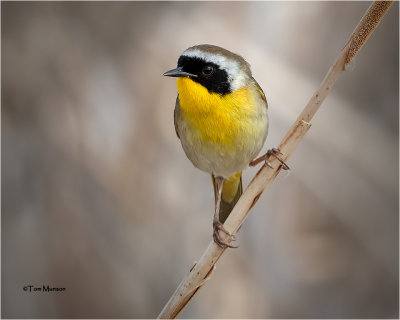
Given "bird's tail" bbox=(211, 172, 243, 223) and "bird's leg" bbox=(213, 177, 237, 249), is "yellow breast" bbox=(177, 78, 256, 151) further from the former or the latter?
"bird's tail" bbox=(211, 172, 243, 223)

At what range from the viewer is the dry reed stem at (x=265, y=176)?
1580 mm

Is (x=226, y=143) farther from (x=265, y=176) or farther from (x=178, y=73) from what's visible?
(x=178, y=73)

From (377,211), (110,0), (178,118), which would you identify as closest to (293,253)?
(377,211)

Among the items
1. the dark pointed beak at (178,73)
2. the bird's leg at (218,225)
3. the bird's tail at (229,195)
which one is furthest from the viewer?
the bird's tail at (229,195)

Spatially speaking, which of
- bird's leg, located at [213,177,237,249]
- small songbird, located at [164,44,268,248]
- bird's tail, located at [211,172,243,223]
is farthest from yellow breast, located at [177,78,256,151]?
bird's tail, located at [211,172,243,223]

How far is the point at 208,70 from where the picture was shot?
200 centimetres

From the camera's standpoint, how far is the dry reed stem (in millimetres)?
1580

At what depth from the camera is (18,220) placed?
133 inches

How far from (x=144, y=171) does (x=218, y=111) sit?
54.9 inches

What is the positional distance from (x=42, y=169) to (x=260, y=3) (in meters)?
1.71

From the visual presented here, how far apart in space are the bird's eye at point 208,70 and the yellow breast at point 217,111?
0.16 feet

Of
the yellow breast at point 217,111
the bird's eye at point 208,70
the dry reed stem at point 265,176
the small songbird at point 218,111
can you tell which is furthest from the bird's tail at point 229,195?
the bird's eye at point 208,70

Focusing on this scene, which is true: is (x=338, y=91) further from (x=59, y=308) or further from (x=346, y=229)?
(x=59, y=308)

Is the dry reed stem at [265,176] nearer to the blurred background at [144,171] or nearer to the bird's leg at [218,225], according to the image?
the bird's leg at [218,225]
